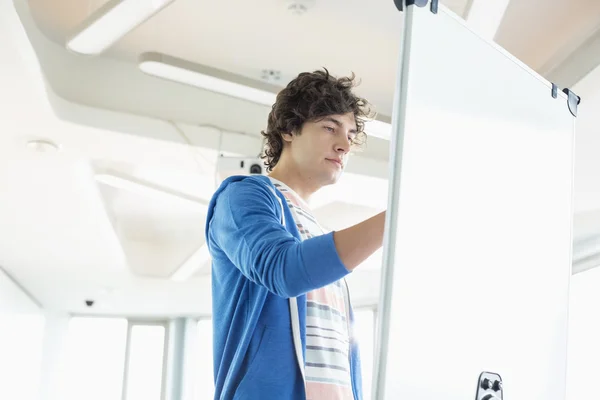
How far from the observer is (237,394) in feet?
3.80

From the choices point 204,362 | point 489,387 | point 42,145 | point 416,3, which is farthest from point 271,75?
point 204,362

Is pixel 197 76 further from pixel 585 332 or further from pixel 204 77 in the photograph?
pixel 585 332

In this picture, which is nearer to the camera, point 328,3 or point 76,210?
point 328,3

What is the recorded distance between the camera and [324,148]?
144 cm

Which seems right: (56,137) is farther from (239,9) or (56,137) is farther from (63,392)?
(63,392)

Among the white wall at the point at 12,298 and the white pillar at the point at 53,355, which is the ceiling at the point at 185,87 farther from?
the white pillar at the point at 53,355

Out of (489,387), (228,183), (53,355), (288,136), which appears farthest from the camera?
(53,355)

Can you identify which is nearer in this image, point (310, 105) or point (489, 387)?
point (489, 387)

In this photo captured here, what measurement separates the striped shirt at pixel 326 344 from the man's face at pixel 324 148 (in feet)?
0.38

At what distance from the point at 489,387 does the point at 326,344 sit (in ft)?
0.89

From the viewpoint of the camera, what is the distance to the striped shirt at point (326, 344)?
47.2 inches

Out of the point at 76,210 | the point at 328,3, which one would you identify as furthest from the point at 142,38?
the point at 76,210

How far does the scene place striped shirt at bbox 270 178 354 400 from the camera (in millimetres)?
1198

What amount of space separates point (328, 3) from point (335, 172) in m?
1.96
